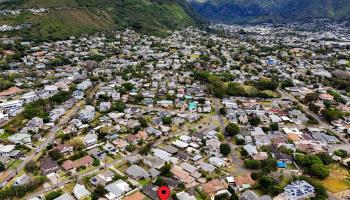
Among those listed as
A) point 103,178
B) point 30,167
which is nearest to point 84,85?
point 30,167

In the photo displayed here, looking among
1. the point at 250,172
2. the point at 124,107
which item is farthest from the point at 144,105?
the point at 250,172

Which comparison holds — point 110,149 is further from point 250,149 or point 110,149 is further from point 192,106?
point 192,106

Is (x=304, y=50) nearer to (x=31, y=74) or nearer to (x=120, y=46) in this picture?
(x=120, y=46)

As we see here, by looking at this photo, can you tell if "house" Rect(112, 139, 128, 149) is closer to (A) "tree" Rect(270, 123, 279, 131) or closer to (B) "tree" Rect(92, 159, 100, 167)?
(B) "tree" Rect(92, 159, 100, 167)

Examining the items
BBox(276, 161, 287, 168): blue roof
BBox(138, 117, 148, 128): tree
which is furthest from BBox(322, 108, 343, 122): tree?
BBox(138, 117, 148, 128): tree

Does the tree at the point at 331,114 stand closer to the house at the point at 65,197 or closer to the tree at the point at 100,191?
the tree at the point at 100,191

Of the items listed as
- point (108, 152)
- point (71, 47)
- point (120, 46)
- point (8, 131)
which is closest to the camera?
point (108, 152)

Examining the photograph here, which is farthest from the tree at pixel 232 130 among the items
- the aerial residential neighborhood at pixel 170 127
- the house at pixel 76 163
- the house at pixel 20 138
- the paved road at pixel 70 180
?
the house at pixel 20 138
